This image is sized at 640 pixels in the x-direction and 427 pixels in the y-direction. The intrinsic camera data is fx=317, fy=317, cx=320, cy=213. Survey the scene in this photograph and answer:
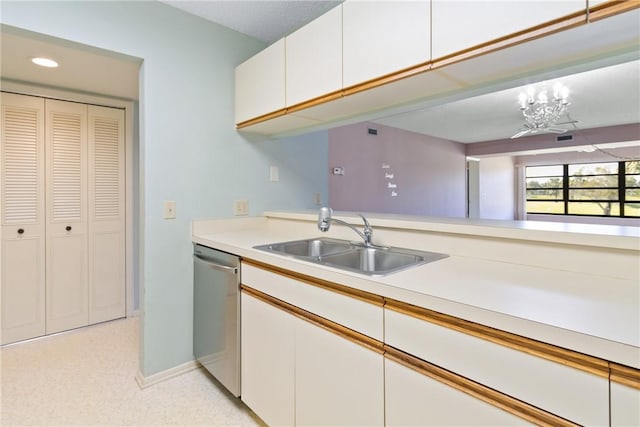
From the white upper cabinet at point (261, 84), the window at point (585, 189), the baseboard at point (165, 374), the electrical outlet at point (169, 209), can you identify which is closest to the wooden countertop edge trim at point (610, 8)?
the white upper cabinet at point (261, 84)

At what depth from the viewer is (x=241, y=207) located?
234cm

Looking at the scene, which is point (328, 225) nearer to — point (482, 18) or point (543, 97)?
point (482, 18)

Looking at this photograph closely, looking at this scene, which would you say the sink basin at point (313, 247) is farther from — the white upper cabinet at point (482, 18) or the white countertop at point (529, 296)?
the white upper cabinet at point (482, 18)

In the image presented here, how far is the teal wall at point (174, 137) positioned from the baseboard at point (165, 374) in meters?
0.04

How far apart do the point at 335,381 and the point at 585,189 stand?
307 inches

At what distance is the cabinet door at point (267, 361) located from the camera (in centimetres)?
137

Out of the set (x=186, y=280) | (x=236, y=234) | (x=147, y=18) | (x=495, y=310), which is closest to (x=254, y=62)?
(x=147, y=18)

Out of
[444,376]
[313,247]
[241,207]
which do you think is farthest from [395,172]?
[444,376]

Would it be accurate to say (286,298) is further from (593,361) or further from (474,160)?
(474,160)

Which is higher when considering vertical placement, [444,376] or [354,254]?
[354,254]

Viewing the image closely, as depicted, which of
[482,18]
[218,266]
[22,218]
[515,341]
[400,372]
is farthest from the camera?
[22,218]

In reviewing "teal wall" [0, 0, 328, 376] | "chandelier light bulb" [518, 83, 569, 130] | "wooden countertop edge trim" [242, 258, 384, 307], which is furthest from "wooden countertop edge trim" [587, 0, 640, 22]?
"chandelier light bulb" [518, 83, 569, 130]

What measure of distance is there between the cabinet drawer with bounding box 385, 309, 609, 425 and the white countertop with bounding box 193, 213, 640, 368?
2.3 inches

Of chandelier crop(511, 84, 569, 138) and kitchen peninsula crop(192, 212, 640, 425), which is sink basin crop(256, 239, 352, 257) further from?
chandelier crop(511, 84, 569, 138)
